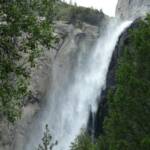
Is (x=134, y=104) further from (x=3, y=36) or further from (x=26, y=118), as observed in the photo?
(x=26, y=118)

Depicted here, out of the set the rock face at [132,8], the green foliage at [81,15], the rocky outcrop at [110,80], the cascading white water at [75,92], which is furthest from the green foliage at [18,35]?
the rock face at [132,8]

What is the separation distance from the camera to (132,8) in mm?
62312

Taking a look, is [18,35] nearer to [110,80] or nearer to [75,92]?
[110,80]

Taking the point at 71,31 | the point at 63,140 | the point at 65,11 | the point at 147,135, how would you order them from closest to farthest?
the point at 147,135
the point at 63,140
the point at 71,31
the point at 65,11

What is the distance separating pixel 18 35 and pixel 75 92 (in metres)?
40.9

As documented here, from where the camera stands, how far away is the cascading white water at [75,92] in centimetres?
4813

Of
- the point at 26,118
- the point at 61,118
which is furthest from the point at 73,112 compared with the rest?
the point at 26,118

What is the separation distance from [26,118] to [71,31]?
1078 cm

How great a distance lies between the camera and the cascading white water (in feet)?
158

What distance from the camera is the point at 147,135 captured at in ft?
58.0

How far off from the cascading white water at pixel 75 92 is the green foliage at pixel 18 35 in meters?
36.4

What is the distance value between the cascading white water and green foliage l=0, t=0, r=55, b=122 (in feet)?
119

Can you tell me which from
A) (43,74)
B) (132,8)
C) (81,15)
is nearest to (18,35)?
(43,74)

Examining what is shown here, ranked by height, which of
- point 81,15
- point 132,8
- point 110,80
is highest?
point 132,8
